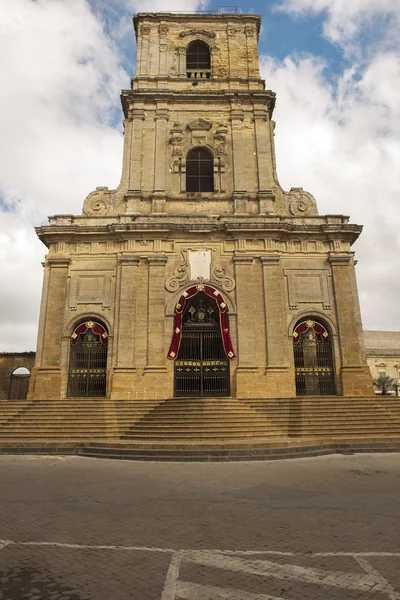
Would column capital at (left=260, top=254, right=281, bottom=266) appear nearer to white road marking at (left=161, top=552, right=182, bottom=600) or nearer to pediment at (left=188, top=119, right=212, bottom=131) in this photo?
pediment at (left=188, top=119, right=212, bottom=131)

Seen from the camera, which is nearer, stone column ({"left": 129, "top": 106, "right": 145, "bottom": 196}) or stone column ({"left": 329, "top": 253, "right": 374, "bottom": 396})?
stone column ({"left": 329, "top": 253, "right": 374, "bottom": 396})

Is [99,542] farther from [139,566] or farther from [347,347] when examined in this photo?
[347,347]

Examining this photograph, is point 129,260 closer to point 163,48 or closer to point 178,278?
point 178,278

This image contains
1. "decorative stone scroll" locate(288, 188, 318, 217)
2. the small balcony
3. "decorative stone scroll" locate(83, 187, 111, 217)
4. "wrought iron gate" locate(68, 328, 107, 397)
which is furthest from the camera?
the small balcony

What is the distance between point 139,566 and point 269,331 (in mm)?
15444

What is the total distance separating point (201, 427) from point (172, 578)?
1067 centimetres

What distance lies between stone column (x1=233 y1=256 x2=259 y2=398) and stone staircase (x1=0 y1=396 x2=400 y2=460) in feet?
3.99

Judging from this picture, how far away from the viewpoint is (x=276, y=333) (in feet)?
62.6

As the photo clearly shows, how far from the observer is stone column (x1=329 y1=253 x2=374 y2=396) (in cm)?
1862

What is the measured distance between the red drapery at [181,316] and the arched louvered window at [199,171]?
5.91 meters

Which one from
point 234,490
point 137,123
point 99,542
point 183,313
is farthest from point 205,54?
point 99,542

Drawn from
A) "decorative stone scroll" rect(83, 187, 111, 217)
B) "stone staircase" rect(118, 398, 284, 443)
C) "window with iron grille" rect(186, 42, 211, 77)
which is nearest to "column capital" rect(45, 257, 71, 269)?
"decorative stone scroll" rect(83, 187, 111, 217)

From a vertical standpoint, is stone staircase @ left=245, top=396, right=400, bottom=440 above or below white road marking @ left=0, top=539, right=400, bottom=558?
above

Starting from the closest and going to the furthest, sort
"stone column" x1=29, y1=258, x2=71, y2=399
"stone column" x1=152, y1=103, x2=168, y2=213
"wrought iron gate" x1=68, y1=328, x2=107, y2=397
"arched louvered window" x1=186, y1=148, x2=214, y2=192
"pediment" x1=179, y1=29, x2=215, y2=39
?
"stone column" x1=29, y1=258, x2=71, y2=399 < "wrought iron gate" x1=68, y1=328, x2=107, y2=397 < "stone column" x1=152, y1=103, x2=168, y2=213 < "arched louvered window" x1=186, y1=148, x2=214, y2=192 < "pediment" x1=179, y1=29, x2=215, y2=39
